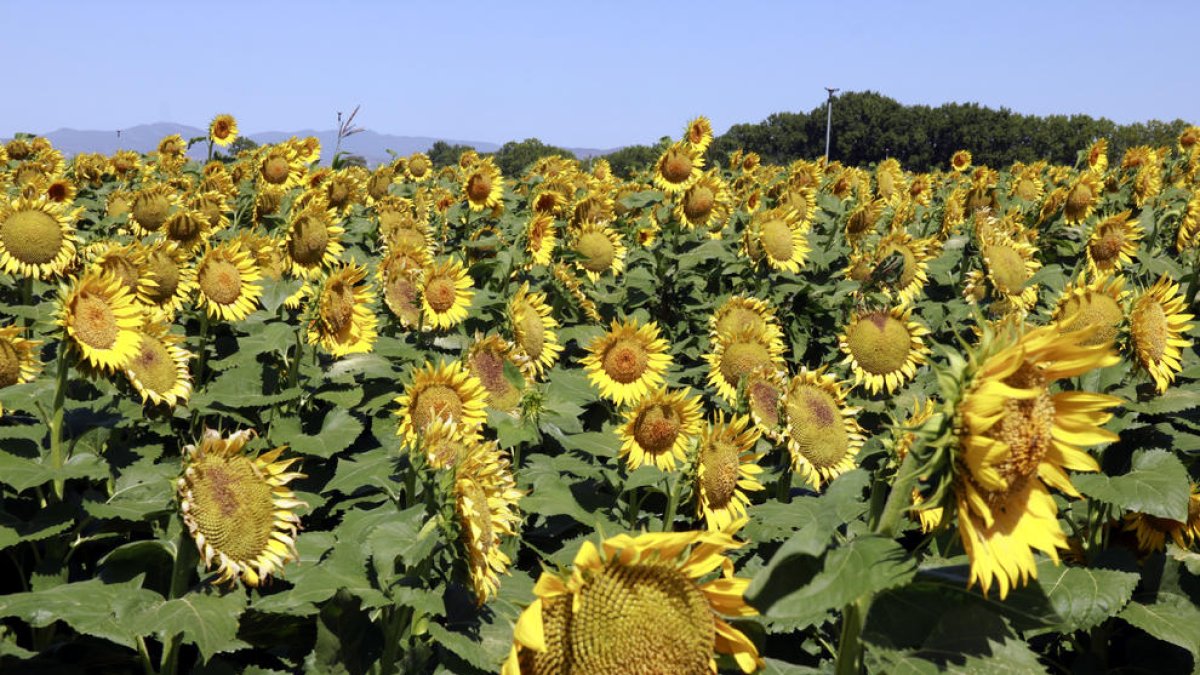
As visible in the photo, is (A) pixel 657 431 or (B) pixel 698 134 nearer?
(A) pixel 657 431

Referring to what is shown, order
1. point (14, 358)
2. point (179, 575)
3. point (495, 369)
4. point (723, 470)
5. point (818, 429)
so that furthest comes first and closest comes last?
point (818, 429) → point (495, 369) → point (723, 470) → point (14, 358) → point (179, 575)

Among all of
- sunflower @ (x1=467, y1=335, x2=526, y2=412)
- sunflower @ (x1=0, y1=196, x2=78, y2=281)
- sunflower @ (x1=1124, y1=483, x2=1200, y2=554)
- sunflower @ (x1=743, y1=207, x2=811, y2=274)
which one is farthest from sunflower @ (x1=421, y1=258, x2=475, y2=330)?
sunflower @ (x1=1124, y1=483, x2=1200, y2=554)

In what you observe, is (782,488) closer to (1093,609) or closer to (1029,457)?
(1093,609)

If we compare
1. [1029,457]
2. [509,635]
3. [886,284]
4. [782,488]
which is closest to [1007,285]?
[886,284]

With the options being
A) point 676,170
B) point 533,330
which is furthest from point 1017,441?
point 676,170

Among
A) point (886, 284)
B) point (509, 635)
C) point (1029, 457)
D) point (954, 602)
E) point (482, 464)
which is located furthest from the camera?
point (886, 284)

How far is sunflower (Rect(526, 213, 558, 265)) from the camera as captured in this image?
732 centimetres

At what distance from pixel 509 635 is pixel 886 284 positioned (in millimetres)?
4492

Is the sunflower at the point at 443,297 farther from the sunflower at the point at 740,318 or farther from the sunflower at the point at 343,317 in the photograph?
the sunflower at the point at 740,318

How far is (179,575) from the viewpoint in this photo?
286 cm

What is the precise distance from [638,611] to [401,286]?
4.09 metres

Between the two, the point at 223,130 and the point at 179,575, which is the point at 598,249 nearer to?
the point at 179,575

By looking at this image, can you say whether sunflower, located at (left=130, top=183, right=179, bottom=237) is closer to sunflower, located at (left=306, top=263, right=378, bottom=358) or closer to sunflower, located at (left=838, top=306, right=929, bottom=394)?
sunflower, located at (left=306, top=263, right=378, bottom=358)

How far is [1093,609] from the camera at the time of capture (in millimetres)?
3201
